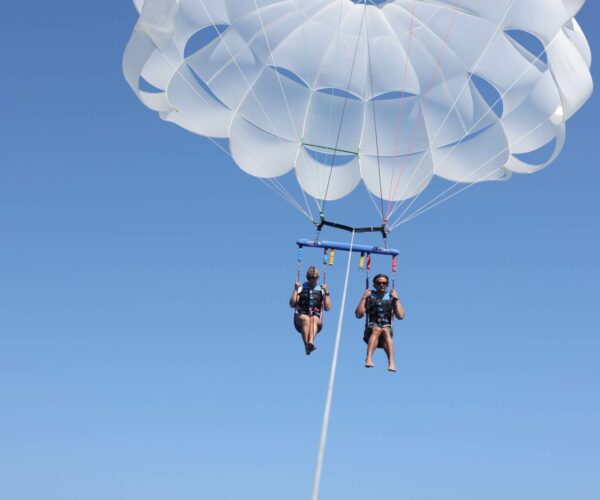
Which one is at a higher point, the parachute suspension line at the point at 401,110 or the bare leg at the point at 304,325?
the parachute suspension line at the point at 401,110

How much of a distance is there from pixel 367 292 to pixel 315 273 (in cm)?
83

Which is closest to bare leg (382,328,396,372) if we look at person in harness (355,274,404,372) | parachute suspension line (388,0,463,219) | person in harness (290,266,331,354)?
person in harness (355,274,404,372)

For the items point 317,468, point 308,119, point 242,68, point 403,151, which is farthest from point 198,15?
point 317,468

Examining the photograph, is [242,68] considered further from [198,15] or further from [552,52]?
[552,52]

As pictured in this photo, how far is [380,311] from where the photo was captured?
1456 cm

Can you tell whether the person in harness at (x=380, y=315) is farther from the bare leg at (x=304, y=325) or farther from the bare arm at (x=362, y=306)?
the bare leg at (x=304, y=325)

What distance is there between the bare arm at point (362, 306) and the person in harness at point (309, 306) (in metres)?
0.48

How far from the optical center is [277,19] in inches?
651

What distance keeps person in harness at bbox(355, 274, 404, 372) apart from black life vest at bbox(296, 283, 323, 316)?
0.58 m

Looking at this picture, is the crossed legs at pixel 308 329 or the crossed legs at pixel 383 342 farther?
the crossed legs at pixel 308 329

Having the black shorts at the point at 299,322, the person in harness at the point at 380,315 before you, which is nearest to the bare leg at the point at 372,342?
the person in harness at the point at 380,315

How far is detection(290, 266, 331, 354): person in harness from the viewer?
14.7m

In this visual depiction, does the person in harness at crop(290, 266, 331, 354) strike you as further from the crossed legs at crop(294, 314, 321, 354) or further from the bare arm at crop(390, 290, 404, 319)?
the bare arm at crop(390, 290, 404, 319)

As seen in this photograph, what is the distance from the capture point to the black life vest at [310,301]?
14.8 m
